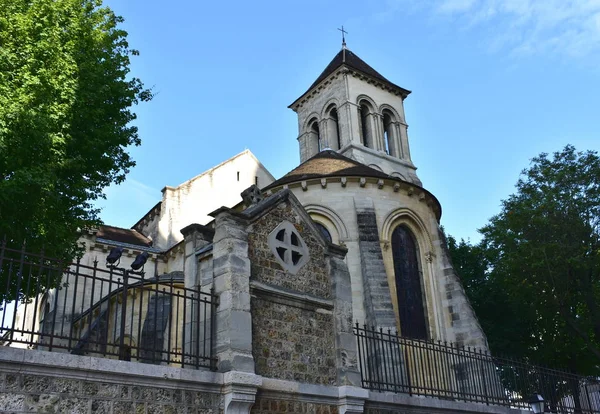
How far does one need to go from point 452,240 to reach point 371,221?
11657mm

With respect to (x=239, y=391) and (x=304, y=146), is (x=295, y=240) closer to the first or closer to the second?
(x=239, y=391)

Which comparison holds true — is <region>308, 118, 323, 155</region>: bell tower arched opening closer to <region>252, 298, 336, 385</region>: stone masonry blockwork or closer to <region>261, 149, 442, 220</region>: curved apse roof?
<region>261, 149, 442, 220</region>: curved apse roof

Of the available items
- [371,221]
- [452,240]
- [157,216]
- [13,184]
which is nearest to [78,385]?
[13,184]

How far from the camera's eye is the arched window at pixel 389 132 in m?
31.1

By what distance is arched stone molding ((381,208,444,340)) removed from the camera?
61.7 ft

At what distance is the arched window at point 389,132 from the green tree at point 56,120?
2009 centimetres

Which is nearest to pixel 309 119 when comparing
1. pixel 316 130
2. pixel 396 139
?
pixel 316 130

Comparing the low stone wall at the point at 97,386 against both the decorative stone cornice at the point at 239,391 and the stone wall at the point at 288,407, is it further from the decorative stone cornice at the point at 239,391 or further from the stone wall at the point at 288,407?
the stone wall at the point at 288,407

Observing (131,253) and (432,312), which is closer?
(432,312)

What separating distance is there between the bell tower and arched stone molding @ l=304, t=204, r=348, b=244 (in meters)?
9.82

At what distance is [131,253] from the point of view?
24.1 metres

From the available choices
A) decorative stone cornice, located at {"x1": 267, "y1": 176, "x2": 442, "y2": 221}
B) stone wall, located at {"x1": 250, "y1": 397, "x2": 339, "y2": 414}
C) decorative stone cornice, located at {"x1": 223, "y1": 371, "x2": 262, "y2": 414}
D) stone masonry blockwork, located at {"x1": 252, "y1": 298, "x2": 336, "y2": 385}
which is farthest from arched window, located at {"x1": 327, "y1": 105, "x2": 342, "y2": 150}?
decorative stone cornice, located at {"x1": 223, "y1": 371, "x2": 262, "y2": 414}

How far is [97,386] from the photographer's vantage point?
625 centimetres

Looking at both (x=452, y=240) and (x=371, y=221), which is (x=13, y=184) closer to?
(x=371, y=221)
